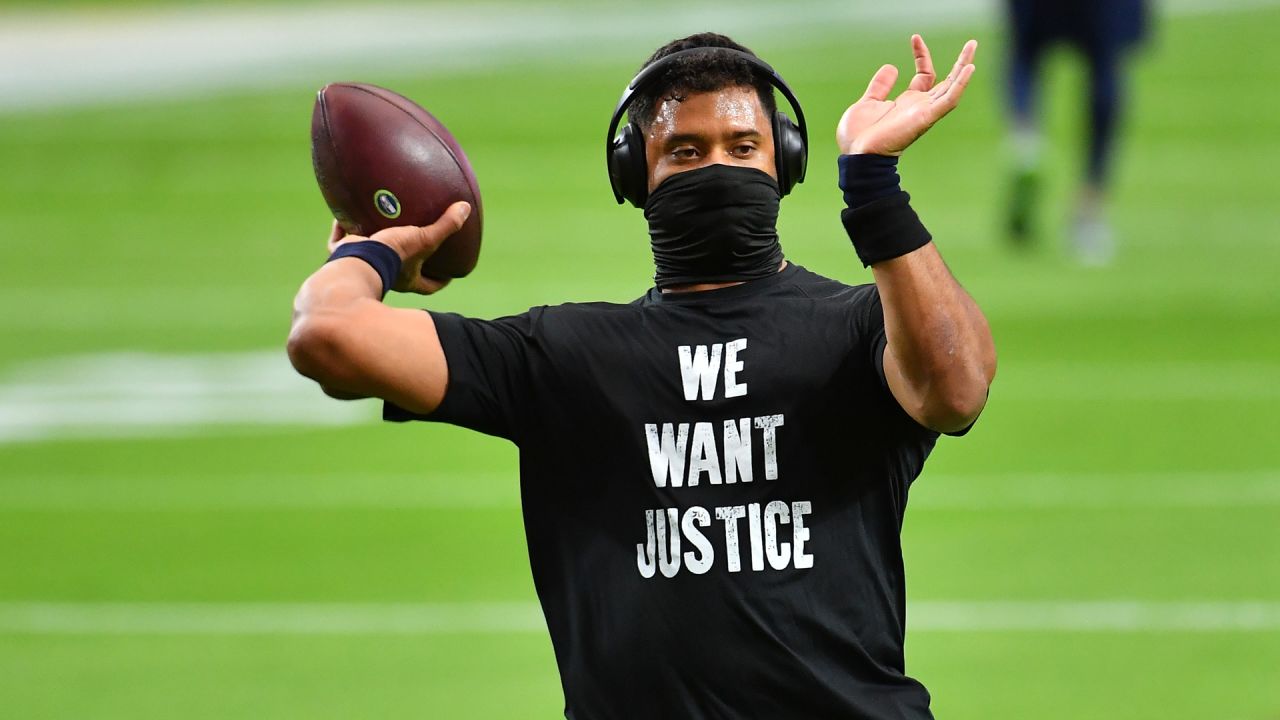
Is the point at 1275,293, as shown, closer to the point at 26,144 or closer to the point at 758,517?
the point at 758,517

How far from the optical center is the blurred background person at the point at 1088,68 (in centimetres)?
1177

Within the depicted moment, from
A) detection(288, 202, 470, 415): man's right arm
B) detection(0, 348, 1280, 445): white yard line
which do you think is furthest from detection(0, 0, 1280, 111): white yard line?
detection(288, 202, 470, 415): man's right arm

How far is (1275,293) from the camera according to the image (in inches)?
453

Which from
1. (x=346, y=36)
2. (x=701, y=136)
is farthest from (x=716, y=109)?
(x=346, y=36)

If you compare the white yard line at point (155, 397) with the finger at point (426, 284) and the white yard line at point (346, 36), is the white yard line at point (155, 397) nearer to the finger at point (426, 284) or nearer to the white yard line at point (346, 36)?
the finger at point (426, 284)

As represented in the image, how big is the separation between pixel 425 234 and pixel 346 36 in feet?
80.4

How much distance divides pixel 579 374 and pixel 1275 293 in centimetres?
924

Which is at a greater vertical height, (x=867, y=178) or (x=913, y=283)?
(x=867, y=178)

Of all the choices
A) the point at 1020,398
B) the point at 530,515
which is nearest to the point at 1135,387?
the point at 1020,398

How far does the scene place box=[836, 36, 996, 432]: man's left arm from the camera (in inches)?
106

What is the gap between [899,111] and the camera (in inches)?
109

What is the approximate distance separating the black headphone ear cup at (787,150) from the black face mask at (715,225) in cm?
5

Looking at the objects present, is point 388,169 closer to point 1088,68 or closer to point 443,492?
point 443,492

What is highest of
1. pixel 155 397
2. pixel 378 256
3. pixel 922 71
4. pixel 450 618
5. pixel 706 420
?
pixel 922 71
